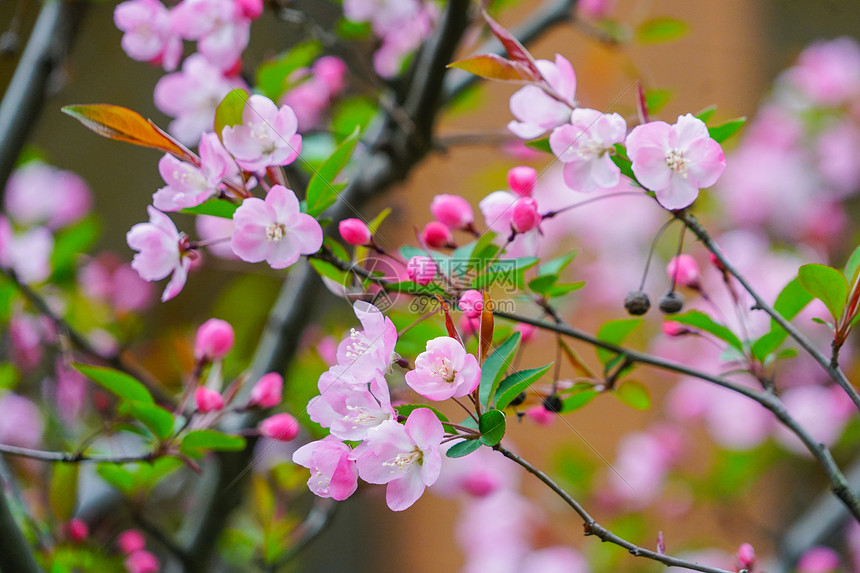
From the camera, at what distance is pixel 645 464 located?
4.38 feet

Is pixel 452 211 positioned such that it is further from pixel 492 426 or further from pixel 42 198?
pixel 42 198

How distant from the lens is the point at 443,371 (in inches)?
14.9

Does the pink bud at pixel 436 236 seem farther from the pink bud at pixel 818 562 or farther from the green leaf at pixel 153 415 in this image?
the pink bud at pixel 818 562

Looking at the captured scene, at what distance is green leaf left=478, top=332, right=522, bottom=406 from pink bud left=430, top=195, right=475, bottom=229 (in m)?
0.14

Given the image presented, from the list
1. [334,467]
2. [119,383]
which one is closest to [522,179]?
[334,467]

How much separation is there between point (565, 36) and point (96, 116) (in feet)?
5.94

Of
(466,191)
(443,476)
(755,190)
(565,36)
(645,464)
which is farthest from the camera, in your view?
(565,36)

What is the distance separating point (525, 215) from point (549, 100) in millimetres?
100

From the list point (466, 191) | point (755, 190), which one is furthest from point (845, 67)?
point (466, 191)

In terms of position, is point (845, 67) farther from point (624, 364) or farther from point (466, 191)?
point (624, 364)

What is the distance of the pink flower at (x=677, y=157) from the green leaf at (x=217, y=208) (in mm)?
282

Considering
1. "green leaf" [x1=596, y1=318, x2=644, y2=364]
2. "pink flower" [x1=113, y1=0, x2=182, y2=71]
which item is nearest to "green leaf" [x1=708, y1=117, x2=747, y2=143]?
"green leaf" [x1=596, y1=318, x2=644, y2=364]

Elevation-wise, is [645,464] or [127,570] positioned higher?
[127,570]

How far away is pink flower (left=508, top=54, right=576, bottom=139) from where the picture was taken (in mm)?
490
